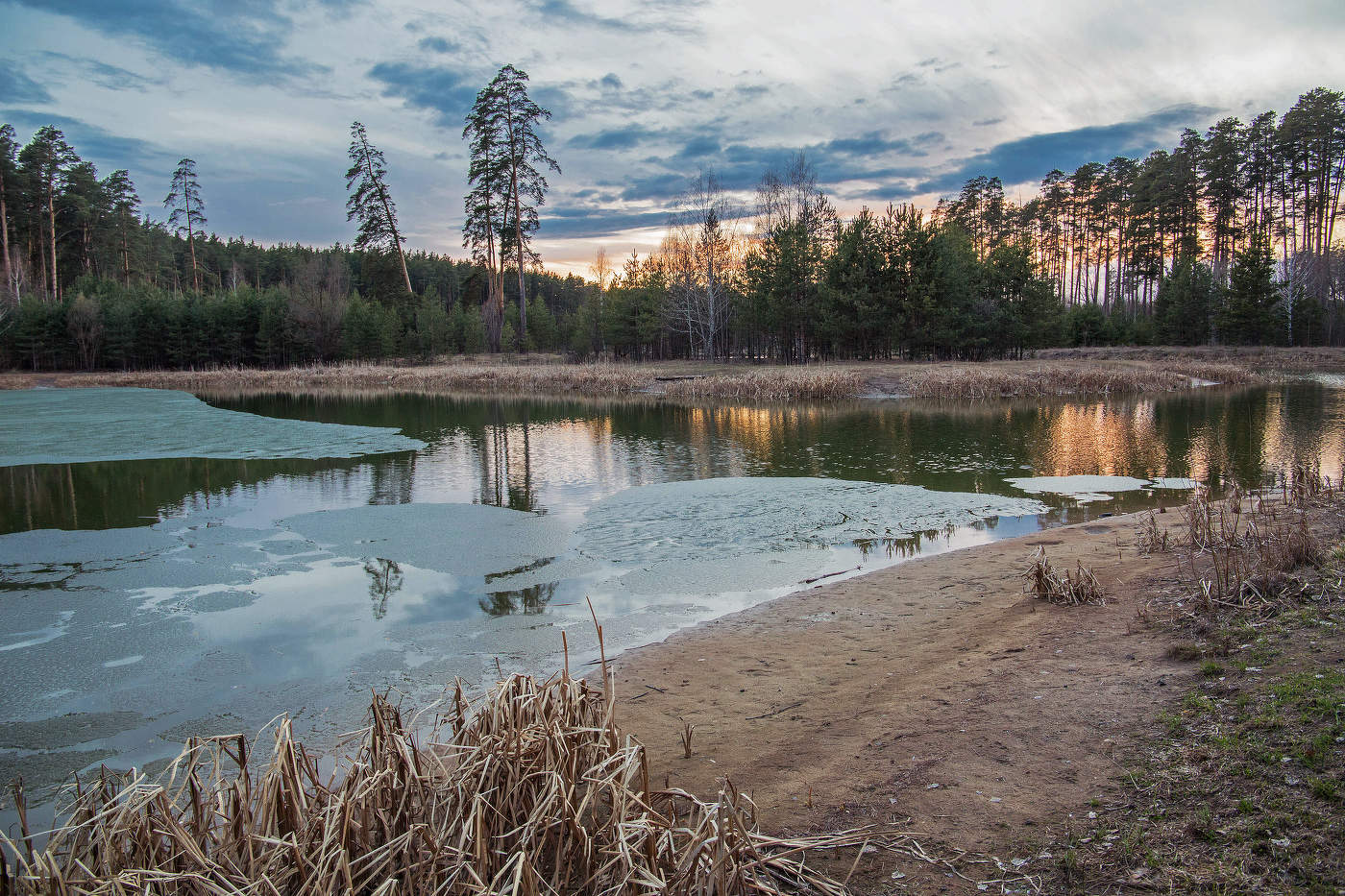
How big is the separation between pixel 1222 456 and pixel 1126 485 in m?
4.23

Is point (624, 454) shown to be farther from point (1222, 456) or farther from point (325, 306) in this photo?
point (325, 306)

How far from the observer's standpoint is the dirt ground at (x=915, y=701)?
3.15m

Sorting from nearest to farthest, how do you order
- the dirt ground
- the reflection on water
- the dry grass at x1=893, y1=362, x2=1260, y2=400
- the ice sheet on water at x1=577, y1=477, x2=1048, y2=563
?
the dirt ground, the ice sheet on water at x1=577, y1=477, x2=1048, y2=563, the reflection on water, the dry grass at x1=893, y1=362, x2=1260, y2=400

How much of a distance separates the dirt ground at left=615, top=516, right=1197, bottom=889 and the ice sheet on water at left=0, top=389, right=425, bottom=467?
1382 cm

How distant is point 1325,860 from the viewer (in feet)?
7.66

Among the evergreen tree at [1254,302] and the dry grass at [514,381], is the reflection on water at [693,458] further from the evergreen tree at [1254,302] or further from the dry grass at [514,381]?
the evergreen tree at [1254,302]

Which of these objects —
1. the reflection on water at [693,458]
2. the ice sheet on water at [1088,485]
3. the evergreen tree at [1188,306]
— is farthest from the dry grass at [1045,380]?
the ice sheet on water at [1088,485]

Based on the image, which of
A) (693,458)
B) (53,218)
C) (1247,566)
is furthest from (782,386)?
(53,218)

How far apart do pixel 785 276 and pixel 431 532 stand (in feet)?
118

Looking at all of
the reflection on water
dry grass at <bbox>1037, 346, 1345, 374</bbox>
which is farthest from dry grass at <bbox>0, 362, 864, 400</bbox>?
dry grass at <bbox>1037, 346, 1345, 374</bbox>

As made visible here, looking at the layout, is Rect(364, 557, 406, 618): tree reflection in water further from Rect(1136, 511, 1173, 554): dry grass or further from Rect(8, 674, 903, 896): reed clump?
Rect(1136, 511, 1173, 554): dry grass

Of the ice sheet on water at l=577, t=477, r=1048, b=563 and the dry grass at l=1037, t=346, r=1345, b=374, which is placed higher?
the dry grass at l=1037, t=346, r=1345, b=374

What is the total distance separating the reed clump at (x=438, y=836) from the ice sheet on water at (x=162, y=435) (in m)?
15.2

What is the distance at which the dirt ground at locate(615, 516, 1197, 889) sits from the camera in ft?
10.3
